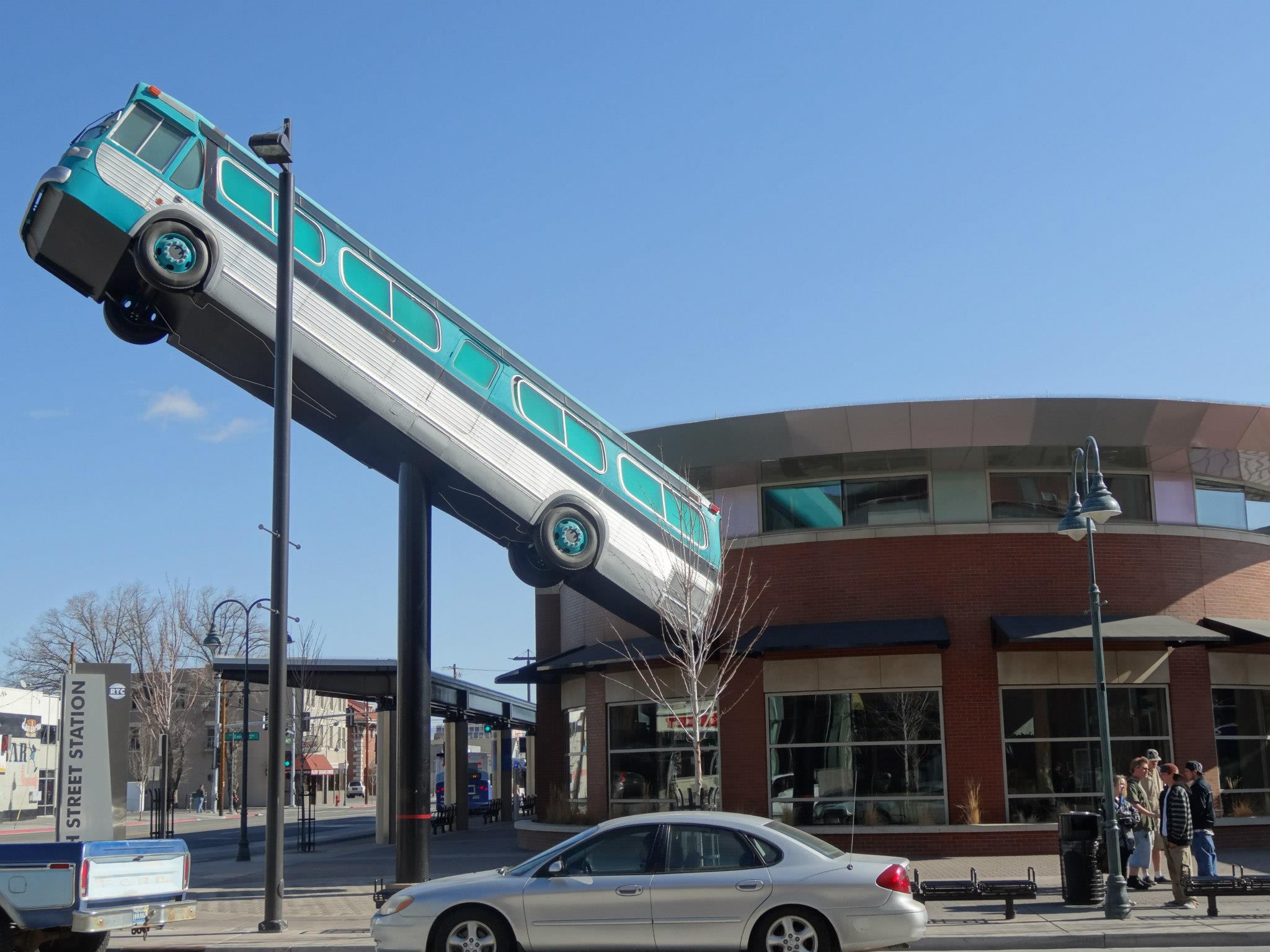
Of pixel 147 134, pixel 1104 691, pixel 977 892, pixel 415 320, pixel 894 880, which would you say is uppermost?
pixel 147 134

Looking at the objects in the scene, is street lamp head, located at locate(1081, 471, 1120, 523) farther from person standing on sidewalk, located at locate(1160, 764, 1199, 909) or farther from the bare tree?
the bare tree

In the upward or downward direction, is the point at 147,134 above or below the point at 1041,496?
above

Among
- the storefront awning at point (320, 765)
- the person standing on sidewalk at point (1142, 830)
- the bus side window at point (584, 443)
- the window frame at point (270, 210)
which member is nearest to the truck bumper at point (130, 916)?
the window frame at point (270, 210)

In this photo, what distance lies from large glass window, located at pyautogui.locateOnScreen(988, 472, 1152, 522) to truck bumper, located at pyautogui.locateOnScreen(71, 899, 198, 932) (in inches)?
629

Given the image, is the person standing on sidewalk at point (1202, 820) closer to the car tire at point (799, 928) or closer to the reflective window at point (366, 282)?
the car tire at point (799, 928)

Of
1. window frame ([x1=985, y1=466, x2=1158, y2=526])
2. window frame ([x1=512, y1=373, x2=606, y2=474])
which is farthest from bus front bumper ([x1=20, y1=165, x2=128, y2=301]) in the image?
window frame ([x1=985, y1=466, x2=1158, y2=526])

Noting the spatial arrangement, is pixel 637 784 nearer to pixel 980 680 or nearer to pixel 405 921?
pixel 980 680

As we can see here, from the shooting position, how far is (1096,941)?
12617 mm

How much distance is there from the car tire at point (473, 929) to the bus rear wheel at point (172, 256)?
28.9ft

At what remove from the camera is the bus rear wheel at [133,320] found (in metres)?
16.7

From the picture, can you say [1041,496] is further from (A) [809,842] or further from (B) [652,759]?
(A) [809,842]

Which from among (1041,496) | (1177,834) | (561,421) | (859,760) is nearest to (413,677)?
(561,421)

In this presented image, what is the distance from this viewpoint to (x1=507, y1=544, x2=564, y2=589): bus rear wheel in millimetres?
19859

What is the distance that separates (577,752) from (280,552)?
12.6 m
